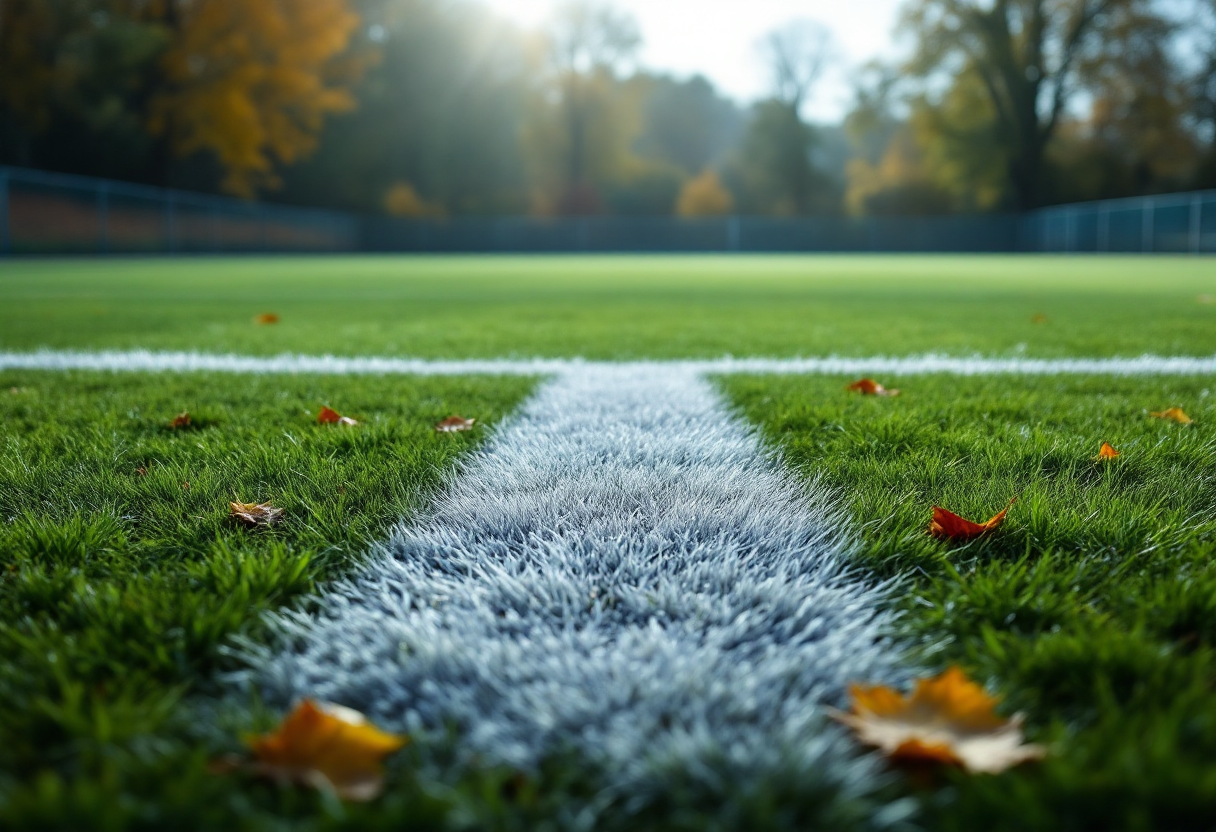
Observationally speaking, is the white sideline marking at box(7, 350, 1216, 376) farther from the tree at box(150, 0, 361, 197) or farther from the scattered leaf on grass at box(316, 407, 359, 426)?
the tree at box(150, 0, 361, 197)

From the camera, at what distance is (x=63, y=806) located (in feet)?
2.44

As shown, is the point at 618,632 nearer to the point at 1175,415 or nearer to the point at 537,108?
the point at 1175,415

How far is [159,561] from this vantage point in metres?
1.38

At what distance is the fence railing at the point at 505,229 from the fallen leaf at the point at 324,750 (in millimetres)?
21952

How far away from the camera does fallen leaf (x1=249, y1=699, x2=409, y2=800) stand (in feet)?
2.69

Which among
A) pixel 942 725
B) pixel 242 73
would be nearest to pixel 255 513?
pixel 942 725

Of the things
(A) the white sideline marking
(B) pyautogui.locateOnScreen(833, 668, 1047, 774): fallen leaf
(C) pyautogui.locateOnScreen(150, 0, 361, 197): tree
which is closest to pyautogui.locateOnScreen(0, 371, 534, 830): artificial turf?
(B) pyautogui.locateOnScreen(833, 668, 1047, 774): fallen leaf

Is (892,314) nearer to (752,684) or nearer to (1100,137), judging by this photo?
(752,684)

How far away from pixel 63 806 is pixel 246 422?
186cm

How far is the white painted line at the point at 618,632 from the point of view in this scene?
880mm

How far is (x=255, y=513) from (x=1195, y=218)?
97.8ft

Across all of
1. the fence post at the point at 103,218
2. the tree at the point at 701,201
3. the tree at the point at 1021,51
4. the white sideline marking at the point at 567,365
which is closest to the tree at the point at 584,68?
the tree at the point at 701,201

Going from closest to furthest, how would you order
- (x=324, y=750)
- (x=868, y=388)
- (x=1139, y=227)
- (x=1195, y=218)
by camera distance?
(x=324, y=750)
(x=868, y=388)
(x=1195, y=218)
(x=1139, y=227)

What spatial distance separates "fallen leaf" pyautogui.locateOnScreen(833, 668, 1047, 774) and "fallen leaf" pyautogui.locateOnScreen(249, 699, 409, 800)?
1.49 ft
